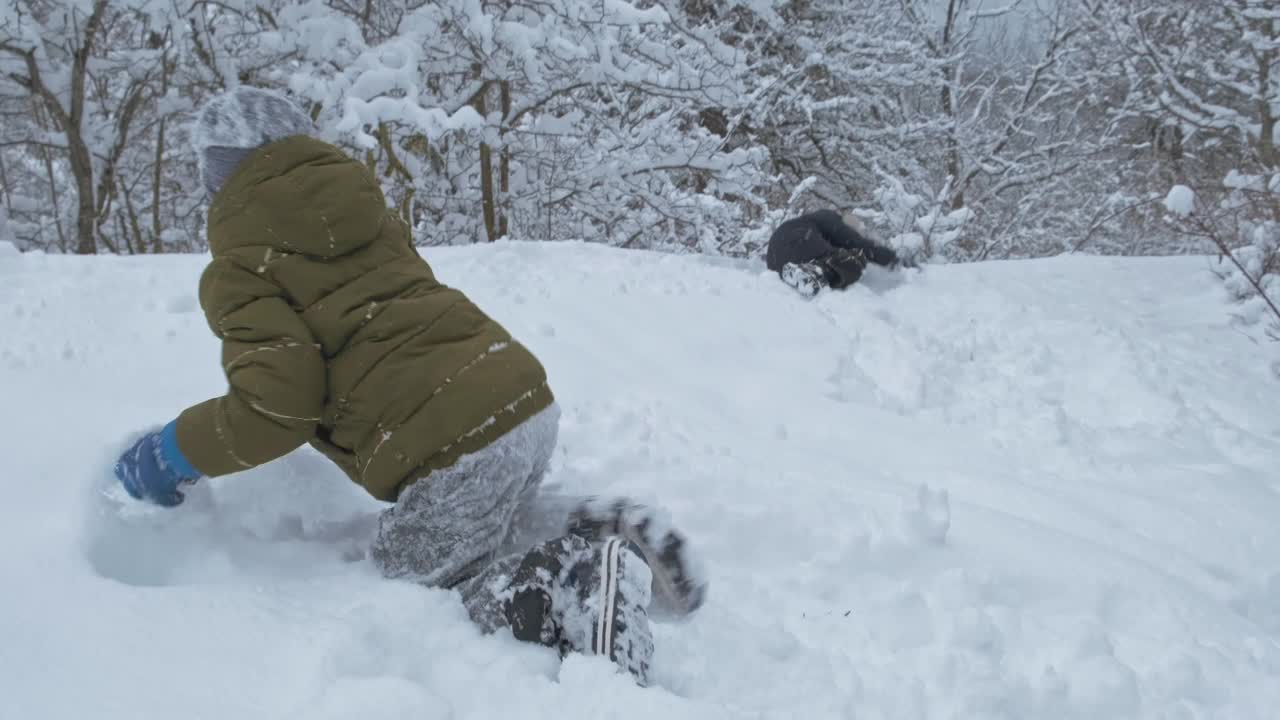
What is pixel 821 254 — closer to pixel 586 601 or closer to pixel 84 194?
pixel 586 601

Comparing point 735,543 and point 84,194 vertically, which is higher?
point 735,543

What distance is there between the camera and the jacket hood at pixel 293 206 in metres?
1.72

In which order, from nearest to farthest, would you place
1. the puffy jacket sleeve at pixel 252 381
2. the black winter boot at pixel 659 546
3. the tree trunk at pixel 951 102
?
the puffy jacket sleeve at pixel 252 381 < the black winter boot at pixel 659 546 < the tree trunk at pixel 951 102

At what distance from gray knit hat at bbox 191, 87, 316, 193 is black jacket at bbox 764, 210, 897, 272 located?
12.6 ft

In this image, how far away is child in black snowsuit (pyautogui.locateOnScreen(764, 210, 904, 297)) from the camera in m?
5.01

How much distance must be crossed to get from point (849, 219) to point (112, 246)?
7.17 metres

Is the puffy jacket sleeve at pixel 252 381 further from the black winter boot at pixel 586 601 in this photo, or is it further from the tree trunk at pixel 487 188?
the tree trunk at pixel 487 188

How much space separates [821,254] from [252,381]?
13.6 feet

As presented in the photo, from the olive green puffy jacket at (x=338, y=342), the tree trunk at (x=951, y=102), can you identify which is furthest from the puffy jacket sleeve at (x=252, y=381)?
the tree trunk at (x=951, y=102)

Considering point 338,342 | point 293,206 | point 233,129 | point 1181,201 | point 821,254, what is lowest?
point 821,254

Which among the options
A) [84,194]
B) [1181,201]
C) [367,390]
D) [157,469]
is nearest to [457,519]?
[367,390]

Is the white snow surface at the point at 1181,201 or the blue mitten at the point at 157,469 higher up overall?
the white snow surface at the point at 1181,201

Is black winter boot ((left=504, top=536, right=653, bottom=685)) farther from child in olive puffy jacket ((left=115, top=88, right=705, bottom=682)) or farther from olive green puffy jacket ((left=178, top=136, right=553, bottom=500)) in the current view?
olive green puffy jacket ((left=178, top=136, right=553, bottom=500))

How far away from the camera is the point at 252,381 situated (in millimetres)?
1563
